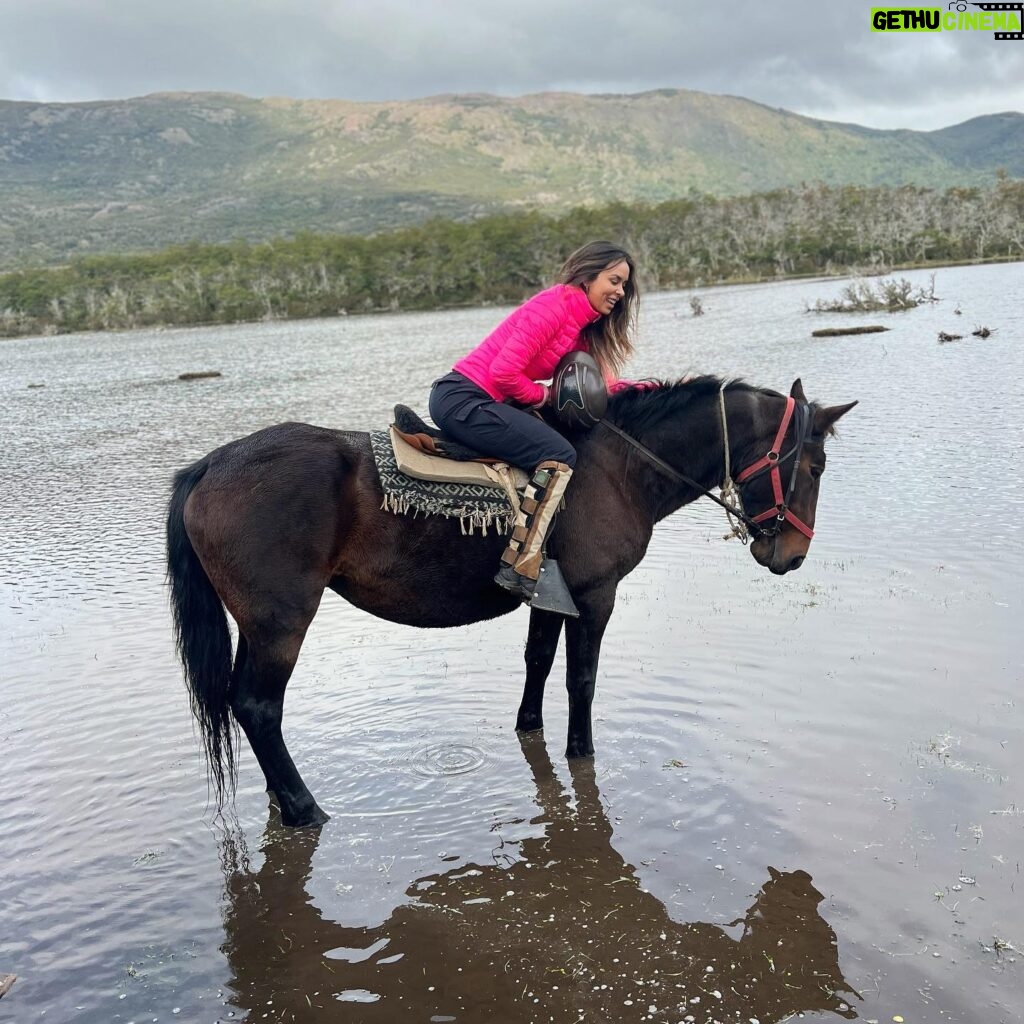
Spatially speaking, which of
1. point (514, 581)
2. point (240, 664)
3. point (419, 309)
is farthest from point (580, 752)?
point (419, 309)

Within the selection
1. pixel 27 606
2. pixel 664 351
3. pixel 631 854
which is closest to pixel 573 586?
pixel 631 854

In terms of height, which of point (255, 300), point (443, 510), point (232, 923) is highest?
point (255, 300)

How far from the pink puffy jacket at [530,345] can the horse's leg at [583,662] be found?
1.22 metres

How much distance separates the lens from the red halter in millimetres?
5555

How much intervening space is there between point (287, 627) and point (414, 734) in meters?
1.54

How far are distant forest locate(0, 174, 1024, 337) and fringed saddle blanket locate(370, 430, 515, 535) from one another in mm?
85938

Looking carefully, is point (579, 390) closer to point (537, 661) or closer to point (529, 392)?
point (529, 392)

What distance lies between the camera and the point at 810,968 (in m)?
3.83

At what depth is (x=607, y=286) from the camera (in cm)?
533

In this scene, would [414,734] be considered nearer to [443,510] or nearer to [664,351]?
[443,510]

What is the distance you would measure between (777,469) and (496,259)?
99553 millimetres

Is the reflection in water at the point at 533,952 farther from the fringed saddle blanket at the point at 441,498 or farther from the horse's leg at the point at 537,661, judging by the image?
the fringed saddle blanket at the point at 441,498

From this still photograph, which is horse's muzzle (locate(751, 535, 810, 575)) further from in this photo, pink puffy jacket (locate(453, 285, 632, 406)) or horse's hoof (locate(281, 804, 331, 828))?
horse's hoof (locate(281, 804, 331, 828))

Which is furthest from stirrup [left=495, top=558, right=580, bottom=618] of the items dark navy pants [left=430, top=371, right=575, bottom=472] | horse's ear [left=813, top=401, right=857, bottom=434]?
horse's ear [left=813, top=401, right=857, bottom=434]
